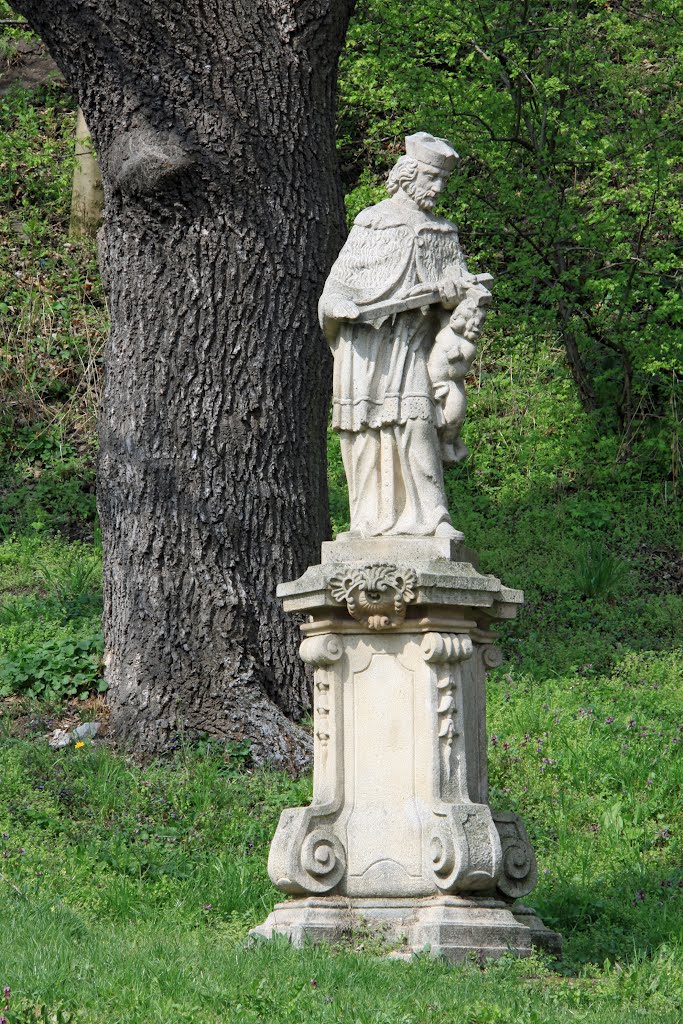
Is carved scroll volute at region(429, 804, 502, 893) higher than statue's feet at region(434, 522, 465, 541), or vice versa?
statue's feet at region(434, 522, 465, 541)

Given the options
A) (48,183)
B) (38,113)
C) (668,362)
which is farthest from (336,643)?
(38,113)

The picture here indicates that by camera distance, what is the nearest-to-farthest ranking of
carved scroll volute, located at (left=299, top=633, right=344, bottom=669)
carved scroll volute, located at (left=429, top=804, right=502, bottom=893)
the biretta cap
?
carved scroll volute, located at (left=429, top=804, right=502, bottom=893) → carved scroll volute, located at (left=299, top=633, right=344, bottom=669) → the biretta cap

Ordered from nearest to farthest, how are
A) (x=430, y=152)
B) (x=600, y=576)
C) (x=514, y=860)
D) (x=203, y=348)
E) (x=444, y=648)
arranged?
(x=444, y=648) < (x=514, y=860) < (x=430, y=152) < (x=203, y=348) < (x=600, y=576)

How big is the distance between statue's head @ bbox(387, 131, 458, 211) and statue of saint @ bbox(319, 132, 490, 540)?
0.08 feet

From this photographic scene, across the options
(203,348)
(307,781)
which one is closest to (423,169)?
(203,348)

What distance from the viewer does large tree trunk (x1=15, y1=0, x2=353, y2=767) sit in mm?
8641

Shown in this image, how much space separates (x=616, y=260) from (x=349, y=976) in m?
10.5

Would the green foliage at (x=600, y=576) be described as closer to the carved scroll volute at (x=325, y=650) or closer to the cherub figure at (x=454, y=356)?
the cherub figure at (x=454, y=356)

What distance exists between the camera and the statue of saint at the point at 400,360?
6305mm

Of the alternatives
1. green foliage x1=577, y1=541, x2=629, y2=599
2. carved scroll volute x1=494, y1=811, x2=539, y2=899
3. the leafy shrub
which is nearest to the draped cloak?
carved scroll volute x1=494, y1=811, x2=539, y2=899

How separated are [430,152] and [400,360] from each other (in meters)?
0.98

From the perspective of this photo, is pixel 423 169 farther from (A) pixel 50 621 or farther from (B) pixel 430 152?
(A) pixel 50 621

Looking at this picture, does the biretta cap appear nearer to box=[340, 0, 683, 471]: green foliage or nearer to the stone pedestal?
the stone pedestal

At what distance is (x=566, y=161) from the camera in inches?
575
